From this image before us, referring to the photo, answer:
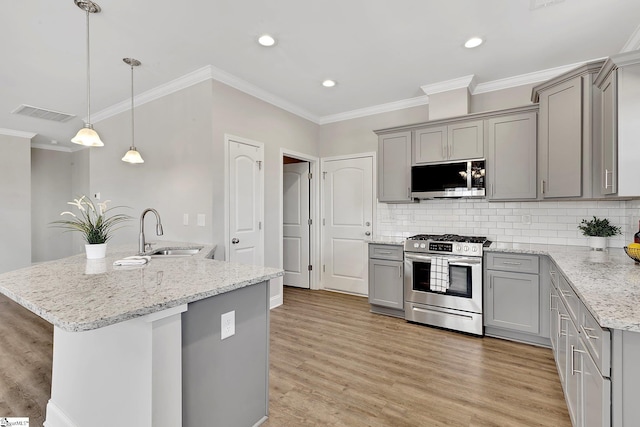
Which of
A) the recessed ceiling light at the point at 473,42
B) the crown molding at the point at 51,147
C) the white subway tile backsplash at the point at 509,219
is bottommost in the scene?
the white subway tile backsplash at the point at 509,219

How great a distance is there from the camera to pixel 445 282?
3332 mm

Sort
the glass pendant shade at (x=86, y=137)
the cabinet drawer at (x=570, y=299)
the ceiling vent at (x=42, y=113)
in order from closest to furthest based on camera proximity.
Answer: the cabinet drawer at (x=570, y=299) < the glass pendant shade at (x=86, y=137) < the ceiling vent at (x=42, y=113)

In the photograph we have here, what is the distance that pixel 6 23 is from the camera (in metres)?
2.50

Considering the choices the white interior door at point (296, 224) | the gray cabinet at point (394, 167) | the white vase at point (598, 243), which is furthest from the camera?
the white interior door at point (296, 224)

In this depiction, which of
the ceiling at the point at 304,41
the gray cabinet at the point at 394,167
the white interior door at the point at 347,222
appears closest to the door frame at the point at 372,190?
the white interior door at the point at 347,222

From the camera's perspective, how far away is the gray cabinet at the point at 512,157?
3.19m

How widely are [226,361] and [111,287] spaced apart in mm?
664

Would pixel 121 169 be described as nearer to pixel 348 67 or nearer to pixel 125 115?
pixel 125 115

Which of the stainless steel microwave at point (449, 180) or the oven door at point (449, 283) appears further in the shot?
the stainless steel microwave at point (449, 180)

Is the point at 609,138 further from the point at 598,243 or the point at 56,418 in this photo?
the point at 56,418

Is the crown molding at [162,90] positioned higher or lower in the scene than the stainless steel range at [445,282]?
higher

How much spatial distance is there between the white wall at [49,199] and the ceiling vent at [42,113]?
2286 mm

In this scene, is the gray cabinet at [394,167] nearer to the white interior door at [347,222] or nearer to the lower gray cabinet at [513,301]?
the white interior door at [347,222]

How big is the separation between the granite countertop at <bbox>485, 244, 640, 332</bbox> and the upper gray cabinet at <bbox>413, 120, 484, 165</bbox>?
1.16 metres
